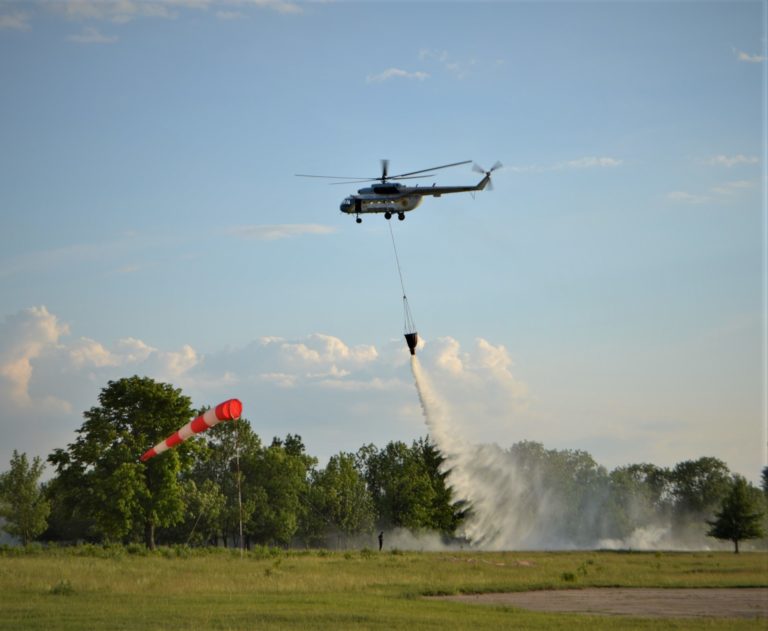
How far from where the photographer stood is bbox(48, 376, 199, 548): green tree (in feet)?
242

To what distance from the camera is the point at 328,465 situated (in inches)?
4887

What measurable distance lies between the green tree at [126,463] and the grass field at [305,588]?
596 cm

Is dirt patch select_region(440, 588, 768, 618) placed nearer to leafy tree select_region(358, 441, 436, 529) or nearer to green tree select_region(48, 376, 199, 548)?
green tree select_region(48, 376, 199, 548)

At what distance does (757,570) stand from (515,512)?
48938 mm

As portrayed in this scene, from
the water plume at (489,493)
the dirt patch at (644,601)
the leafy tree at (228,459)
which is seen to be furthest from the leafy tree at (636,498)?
the dirt patch at (644,601)

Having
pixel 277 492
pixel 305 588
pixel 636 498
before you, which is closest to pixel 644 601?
pixel 305 588

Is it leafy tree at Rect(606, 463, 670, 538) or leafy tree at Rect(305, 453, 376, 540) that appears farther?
leafy tree at Rect(606, 463, 670, 538)

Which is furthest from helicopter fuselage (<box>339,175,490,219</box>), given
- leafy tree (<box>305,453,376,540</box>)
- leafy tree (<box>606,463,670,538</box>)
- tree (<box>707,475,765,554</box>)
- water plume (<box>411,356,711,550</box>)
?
leafy tree (<box>606,463,670,538</box>)

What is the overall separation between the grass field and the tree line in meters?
8.57

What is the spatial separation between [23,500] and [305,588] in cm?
6861

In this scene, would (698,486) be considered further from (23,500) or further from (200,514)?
(23,500)

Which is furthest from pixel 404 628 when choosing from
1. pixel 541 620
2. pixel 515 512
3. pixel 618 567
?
pixel 515 512

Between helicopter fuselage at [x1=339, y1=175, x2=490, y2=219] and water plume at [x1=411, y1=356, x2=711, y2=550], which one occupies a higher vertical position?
helicopter fuselage at [x1=339, y1=175, x2=490, y2=219]

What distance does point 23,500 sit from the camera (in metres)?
101
